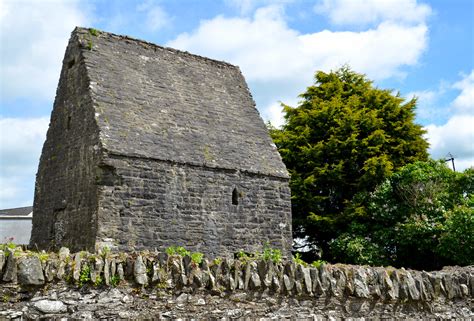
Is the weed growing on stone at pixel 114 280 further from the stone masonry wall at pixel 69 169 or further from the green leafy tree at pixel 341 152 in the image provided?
the green leafy tree at pixel 341 152

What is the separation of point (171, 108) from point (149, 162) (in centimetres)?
296

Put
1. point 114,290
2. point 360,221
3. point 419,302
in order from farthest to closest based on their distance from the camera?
1. point 360,221
2. point 419,302
3. point 114,290

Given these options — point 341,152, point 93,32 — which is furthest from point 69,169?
point 341,152

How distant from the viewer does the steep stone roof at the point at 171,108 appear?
16469 mm

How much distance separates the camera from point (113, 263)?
317 inches

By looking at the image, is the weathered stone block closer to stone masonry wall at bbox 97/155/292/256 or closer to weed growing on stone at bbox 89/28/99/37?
stone masonry wall at bbox 97/155/292/256

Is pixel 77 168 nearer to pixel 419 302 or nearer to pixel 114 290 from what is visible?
pixel 114 290

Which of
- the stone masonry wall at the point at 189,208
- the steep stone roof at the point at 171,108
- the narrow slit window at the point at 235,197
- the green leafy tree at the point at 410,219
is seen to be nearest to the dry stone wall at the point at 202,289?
the stone masonry wall at the point at 189,208

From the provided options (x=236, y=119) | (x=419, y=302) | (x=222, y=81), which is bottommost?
(x=419, y=302)

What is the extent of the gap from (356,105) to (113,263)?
19678mm

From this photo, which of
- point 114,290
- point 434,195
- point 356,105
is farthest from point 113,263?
point 356,105

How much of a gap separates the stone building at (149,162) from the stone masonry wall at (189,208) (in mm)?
31

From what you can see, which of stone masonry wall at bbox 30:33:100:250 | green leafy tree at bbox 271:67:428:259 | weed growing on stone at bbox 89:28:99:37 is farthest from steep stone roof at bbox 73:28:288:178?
green leafy tree at bbox 271:67:428:259

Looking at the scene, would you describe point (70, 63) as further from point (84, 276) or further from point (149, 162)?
point (84, 276)
